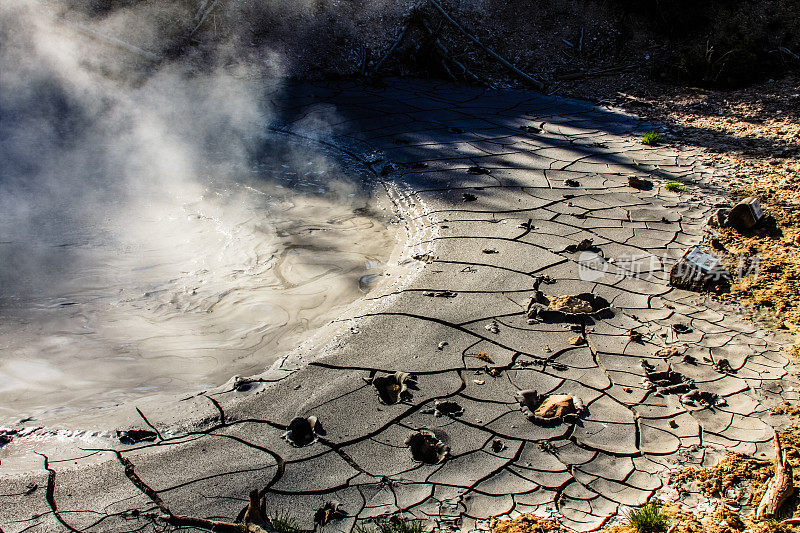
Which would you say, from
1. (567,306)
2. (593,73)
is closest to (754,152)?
(593,73)

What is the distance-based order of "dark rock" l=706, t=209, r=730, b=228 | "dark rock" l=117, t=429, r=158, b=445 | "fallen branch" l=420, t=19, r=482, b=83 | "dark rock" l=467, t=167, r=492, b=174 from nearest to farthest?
"dark rock" l=117, t=429, r=158, b=445
"dark rock" l=706, t=209, r=730, b=228
"dark rock" l=467, t=167, r=492, b=174
"fallen branch" l=420, t=19, r=482, b=83

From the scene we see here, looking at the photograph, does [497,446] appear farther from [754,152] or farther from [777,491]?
[754,152]

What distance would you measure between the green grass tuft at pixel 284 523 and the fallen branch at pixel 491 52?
355 inches

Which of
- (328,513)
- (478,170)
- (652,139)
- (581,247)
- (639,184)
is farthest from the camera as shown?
(652,139)

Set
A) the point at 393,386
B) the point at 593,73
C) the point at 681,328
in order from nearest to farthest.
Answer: the point at 393,386, the point at 681,328, the point at 593,73

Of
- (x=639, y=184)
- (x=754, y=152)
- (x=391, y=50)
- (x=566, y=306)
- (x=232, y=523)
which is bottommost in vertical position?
(x=232, y=523)

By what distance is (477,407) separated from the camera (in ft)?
10.8

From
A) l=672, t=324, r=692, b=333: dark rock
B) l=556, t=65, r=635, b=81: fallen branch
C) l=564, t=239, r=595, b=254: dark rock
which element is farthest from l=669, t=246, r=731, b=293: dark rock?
l=556, t=65, r=635, b=81: fallen branch

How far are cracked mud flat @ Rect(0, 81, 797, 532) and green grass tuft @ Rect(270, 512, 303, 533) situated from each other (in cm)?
4

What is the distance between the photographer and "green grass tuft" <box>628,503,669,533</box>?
249 cm

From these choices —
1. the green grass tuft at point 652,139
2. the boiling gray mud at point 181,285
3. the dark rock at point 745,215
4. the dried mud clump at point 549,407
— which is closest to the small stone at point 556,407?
the dried mud clump at point 549,407

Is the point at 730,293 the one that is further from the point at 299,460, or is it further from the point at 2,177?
the point at 2,177

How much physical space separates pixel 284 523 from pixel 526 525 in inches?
37.6

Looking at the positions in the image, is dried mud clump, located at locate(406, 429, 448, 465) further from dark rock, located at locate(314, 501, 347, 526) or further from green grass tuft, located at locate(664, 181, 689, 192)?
green grass tuft, located at locate(664, 181, 689, 192)
